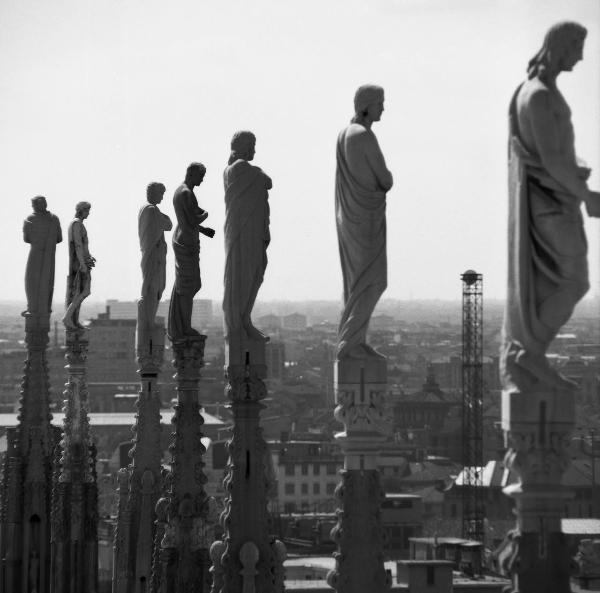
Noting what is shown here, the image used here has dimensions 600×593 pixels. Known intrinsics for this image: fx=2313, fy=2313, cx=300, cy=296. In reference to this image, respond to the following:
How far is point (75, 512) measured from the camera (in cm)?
2402

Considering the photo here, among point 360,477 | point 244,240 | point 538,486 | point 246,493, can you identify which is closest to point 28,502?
point 246,493

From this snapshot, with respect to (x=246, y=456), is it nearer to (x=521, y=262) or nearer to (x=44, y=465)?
(x=521, y=262)

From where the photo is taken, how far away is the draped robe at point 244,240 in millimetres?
15742

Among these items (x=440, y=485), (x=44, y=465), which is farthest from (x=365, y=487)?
(x=440, y=485)

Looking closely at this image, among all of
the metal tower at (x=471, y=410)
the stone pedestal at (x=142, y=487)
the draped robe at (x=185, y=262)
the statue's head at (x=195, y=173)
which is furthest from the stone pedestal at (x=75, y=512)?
the metal tower at (x=471, y=410)

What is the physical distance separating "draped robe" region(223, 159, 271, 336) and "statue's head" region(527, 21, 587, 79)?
4.30 metres

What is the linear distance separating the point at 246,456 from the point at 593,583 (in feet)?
32.9

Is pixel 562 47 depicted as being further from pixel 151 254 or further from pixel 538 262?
pixel 151 254

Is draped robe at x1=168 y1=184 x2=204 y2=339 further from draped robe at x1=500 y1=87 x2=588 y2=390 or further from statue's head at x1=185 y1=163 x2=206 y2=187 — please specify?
draped robe at x1=500 y1=87 x2=588 y2=390

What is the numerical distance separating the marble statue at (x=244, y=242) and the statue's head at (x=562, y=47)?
4.30 m

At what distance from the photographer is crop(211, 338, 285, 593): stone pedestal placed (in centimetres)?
1566

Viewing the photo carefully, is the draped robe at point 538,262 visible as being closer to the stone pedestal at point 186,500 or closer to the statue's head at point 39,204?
the stone pedestal at point 186,500

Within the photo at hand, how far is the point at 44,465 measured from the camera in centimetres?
2500

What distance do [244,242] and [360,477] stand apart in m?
2.30
